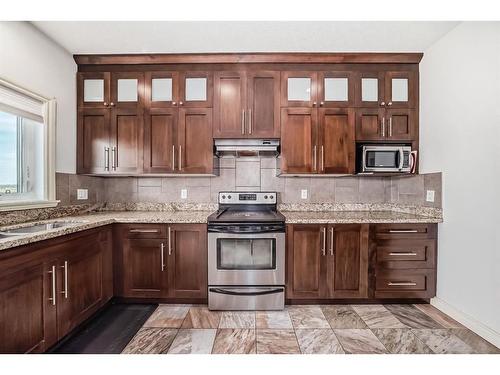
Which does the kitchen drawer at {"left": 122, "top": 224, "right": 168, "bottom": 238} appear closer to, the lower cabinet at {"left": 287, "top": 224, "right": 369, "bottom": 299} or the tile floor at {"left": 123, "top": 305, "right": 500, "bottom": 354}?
the tile floor at {"left": 123, "top": 305, "right": 500, "bottom": 354}

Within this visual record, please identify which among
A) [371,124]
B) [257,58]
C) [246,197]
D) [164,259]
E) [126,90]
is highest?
[257,58]

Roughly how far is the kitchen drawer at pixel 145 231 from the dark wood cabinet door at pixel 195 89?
1266 mm

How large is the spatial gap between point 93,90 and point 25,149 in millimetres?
890

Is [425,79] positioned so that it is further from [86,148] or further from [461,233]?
[86,148]

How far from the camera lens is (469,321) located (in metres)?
2.13

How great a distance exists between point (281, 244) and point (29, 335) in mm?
1872

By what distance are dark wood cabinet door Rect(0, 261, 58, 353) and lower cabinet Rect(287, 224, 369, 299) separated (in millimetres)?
1853

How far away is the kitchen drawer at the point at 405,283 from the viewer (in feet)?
8.23

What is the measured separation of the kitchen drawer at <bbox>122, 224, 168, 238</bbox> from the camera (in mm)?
2496

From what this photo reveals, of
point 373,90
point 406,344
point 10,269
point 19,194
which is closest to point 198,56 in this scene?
point 373,90

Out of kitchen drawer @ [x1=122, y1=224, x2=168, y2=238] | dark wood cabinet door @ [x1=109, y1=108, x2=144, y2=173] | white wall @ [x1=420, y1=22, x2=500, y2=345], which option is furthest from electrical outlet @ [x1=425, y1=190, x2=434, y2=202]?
dark wood cabinet door @ [x1=109, y1=108, x2=144, y2=173]

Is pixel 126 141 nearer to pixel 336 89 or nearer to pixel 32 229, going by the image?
pixel 32 229

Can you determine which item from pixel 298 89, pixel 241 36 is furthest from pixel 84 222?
pixel 298 89

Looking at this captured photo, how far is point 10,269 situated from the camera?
1.44 meters
